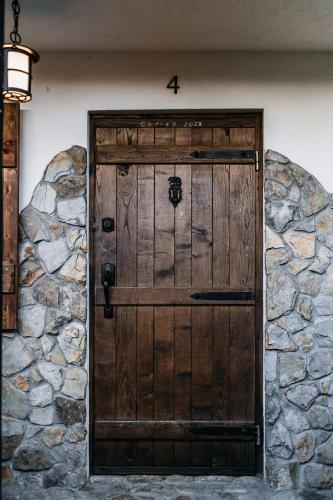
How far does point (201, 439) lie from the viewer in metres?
2.75

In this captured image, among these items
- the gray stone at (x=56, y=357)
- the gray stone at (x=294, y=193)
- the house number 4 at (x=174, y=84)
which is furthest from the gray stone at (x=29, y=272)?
the gray stone at (x=294, y=193)

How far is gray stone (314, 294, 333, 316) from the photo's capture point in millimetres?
2674

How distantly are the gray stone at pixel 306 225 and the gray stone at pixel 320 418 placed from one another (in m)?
0.97

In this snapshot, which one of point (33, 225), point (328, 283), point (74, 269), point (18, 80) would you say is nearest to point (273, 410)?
point (328, 283)

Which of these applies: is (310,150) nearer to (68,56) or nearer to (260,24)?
(260,24)

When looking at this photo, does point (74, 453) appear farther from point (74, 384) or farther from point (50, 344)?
point (50, 344)

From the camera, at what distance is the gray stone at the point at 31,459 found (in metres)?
2.66

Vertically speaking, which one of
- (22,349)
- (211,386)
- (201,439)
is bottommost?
(201,439)

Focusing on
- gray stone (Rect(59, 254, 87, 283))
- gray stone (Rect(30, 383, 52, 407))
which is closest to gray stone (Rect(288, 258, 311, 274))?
gray stone (Rect(59, 254, 87, 283))

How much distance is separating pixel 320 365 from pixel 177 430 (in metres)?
0.87

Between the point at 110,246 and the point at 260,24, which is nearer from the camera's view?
the point at 260,24

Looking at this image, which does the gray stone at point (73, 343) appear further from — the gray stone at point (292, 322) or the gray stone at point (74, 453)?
the gray stone at point (292, 322)

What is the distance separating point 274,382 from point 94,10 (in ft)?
6.87

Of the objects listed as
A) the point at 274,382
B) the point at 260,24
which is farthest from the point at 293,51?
the point at 274,382
